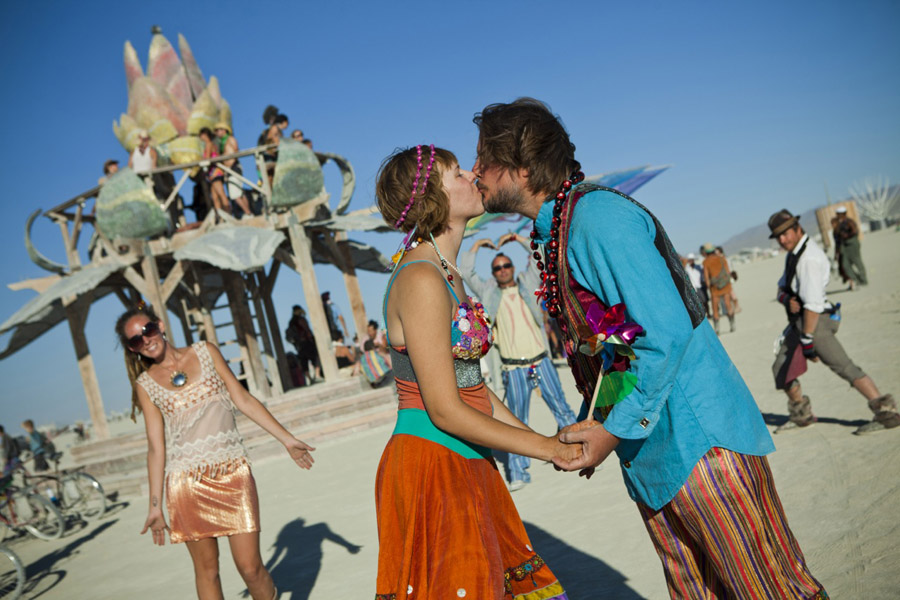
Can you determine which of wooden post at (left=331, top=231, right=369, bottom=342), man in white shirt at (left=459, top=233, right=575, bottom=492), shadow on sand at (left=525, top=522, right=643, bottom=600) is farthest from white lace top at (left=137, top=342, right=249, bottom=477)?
wooden post at (left=331, top=231, right=369, bottom=342)

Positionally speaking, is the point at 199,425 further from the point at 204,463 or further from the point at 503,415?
the point at 503,415

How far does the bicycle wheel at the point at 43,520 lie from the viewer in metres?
9.49

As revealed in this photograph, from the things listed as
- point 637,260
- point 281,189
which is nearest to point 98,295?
point 281,189

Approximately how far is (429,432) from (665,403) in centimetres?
79

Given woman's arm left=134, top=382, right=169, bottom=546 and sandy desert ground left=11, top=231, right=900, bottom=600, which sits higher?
woman's arm left=134, top=382, right=169, bottom=546

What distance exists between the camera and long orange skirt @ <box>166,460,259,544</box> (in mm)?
3705

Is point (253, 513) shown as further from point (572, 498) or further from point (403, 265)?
point (572, 498)

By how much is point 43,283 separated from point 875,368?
13.7 m

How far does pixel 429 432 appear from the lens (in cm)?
226

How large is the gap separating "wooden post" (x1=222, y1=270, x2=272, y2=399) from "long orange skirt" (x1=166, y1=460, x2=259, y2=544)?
11019 mm

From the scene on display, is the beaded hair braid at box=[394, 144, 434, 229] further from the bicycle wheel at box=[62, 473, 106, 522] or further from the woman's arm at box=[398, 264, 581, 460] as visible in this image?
the bicycle wheel at box=[62, 473, 106, 522]

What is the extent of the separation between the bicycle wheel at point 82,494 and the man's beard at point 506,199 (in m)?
10.3

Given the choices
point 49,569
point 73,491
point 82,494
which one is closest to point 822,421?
point 49,569

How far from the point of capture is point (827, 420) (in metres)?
6.21
